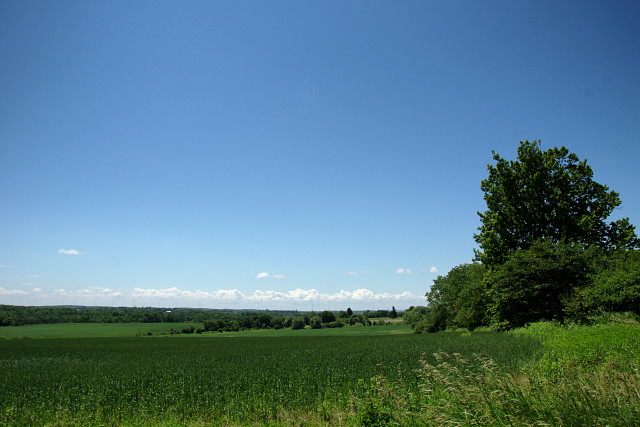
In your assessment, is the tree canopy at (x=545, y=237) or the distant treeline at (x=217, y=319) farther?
the distant treeline at (x=217, y=319)

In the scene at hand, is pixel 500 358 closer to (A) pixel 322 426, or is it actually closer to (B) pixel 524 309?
(A) pixel 322 426

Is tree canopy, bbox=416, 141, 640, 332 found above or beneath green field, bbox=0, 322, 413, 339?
above

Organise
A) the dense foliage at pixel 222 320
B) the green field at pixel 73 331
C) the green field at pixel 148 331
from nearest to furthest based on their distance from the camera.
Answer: the green field at pixel 148 331, the green field at pixel 73 331, the dense foliage at pixel 222 320

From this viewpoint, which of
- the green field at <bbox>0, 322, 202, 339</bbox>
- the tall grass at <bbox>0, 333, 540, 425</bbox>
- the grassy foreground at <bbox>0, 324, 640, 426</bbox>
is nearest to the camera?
the grassy foreground at <bbox>0, 324, 640, 426</bbox>

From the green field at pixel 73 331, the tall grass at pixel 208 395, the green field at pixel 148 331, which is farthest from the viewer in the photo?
the green field at pixel 73 331

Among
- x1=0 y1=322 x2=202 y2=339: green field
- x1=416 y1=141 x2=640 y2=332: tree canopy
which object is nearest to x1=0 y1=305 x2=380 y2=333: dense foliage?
x1=0 y1=322 x2=202 y2=339: green field

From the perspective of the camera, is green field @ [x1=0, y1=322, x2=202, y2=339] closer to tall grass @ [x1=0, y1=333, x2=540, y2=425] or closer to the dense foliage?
the dense foliage

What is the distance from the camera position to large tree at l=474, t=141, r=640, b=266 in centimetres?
3256

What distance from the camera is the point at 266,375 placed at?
15570 millimetres

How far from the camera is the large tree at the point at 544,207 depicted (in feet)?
107

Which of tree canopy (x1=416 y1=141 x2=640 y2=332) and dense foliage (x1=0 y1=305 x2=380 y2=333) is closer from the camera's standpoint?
tree canopy (x1=416 y1=141 x2=640 y2=332)

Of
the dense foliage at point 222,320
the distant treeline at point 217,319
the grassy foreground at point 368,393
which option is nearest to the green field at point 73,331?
the dense foliage at point 222,320

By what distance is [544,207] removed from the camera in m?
33.9

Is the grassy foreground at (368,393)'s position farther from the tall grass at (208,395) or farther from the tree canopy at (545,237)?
the tree canopy at (545,237)
